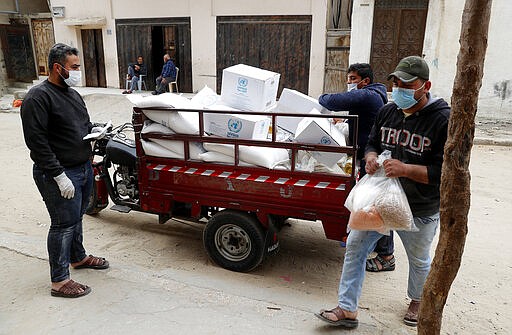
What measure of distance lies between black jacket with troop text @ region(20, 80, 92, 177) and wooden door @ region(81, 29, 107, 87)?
15116 millimetres

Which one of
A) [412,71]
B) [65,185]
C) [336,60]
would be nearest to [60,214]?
[65,185]

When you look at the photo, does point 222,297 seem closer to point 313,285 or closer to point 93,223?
point 313,285

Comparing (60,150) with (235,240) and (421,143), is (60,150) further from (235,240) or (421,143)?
(421,143)

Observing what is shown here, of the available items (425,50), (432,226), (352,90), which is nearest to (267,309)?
(432,226)

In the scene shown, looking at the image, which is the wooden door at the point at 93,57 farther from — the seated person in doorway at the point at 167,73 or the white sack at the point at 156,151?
the white sack at the point at 156,151

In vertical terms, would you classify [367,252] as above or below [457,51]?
below

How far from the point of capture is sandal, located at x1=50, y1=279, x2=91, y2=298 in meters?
3.23

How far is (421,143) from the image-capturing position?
265cm

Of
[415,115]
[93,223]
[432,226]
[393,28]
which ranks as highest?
[393,28]

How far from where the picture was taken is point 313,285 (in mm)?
3727

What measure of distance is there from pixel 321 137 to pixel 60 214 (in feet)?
7.02

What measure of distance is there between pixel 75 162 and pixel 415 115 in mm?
2540

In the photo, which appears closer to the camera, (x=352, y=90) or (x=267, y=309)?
(x=267, y=309)

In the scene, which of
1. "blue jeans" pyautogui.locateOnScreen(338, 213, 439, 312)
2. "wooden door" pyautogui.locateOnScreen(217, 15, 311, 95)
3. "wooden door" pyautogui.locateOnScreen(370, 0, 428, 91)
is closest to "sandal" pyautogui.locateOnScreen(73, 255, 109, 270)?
"blue jeans" pyautogui.locateOnScreen(338, 213, 439, 312)
